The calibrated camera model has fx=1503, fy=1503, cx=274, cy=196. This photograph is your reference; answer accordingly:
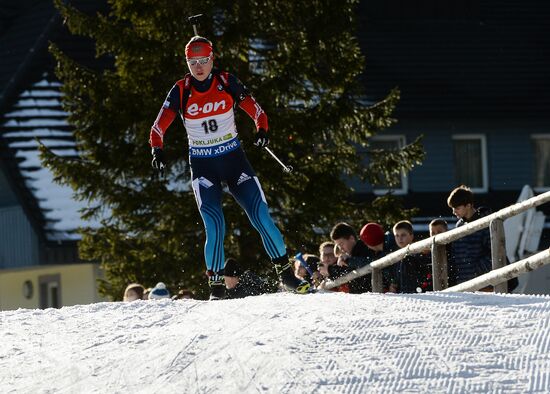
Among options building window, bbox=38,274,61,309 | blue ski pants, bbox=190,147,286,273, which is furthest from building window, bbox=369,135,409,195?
blue ski pants, bbox=190,147,286,273

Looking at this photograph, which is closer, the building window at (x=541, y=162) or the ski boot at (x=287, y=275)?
the ski boot at (x=287, y=275)

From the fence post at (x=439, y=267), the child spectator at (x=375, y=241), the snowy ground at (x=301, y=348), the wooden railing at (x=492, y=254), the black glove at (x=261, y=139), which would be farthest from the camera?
the child spectator at (x=375, y=241)

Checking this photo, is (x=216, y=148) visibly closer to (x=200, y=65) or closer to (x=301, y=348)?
(x=200, y=65)

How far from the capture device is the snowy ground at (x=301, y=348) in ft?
23.5

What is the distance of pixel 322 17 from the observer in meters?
20.6

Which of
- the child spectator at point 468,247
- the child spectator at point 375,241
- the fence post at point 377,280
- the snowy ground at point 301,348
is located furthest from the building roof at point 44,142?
the snowy ground at point 301,348

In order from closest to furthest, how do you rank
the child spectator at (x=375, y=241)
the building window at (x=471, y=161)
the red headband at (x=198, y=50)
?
the red headband at (x=198, y=50)
the child spectator at (x=375, y=241)
the building window at (x=471, y=161)

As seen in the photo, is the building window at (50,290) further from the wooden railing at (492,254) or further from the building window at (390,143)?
the wooden railing at (492,254)

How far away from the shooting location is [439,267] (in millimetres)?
11648

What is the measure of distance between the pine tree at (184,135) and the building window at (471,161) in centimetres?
1269

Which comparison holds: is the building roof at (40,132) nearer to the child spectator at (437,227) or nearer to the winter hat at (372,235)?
the winter hat at (372,235)

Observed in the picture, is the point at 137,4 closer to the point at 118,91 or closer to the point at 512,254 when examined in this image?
the point at 118,91

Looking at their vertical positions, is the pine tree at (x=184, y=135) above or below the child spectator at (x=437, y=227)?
above

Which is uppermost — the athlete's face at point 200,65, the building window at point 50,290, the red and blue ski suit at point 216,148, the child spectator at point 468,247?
the athlete's face at point 200,65
